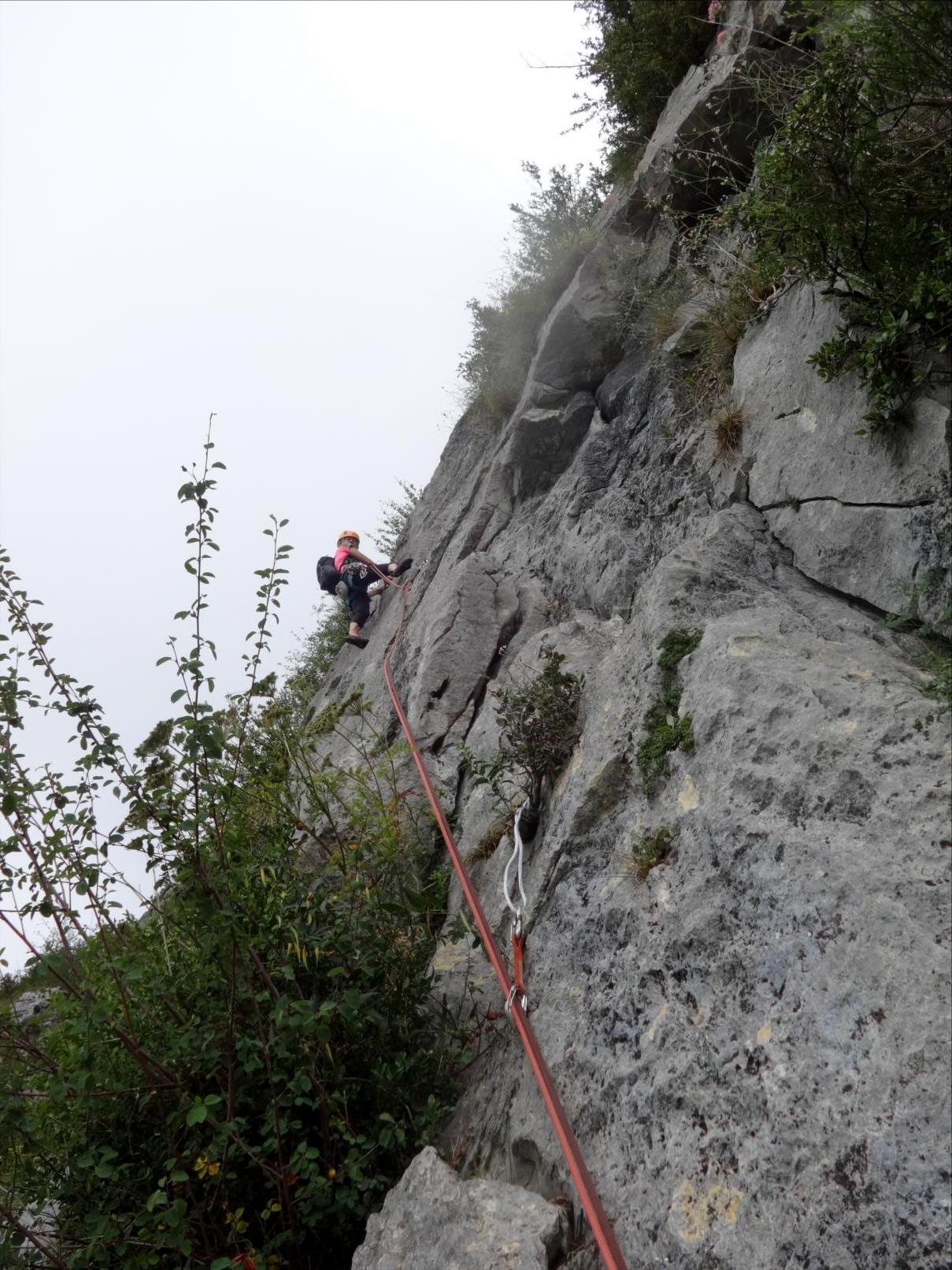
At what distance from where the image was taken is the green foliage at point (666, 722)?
3580mm

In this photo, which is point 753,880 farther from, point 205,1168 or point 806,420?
point 806,420

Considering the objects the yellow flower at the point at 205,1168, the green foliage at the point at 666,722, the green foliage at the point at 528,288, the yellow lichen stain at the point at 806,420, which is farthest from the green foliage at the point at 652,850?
the green foliage at the point at 528,288

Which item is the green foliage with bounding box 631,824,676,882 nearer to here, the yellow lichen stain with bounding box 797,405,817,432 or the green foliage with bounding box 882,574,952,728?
the green foliage with bounding box 882,574,952,728

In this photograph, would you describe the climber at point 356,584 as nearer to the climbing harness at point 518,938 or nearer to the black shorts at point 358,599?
the black shorts at point 358,599

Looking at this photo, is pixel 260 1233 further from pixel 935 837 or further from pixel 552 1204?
pixel 935 837

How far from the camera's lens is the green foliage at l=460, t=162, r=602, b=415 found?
9383mm

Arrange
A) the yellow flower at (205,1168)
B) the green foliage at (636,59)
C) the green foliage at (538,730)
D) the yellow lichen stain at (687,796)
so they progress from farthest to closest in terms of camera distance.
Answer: the green foliage at (636,59)
the green foliage at (538,730)
the yellow lichen stain at (687,796)
the yellow flower at (205,1168)

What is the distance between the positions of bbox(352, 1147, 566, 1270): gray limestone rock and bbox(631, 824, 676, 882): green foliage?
1.19 m

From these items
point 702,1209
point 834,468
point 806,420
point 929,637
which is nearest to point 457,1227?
point 702,1209

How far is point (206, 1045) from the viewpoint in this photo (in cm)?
335

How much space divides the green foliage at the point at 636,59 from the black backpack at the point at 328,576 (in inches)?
227

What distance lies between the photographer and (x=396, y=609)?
1005cm

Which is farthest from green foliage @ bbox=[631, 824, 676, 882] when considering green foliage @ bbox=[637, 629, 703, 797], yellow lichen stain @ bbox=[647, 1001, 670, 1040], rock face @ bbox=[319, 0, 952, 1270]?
yellow lichen stain @ bbox=[647, 1001, 670, 1040]

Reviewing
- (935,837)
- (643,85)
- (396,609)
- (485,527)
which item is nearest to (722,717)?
(935,837)
